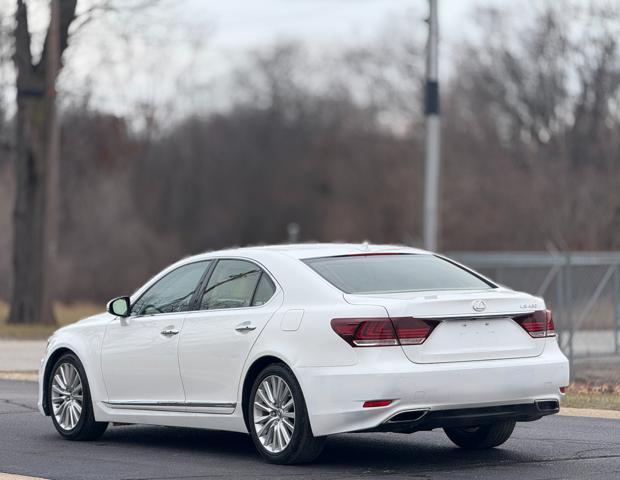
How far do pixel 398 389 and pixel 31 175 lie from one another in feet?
76.3

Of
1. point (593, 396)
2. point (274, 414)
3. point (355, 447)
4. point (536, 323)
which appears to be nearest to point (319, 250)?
point (274, 414)

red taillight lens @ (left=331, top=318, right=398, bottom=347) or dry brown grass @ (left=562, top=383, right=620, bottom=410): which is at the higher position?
red taillight lens @ (left=331, top=318, right=398, bottom=347)

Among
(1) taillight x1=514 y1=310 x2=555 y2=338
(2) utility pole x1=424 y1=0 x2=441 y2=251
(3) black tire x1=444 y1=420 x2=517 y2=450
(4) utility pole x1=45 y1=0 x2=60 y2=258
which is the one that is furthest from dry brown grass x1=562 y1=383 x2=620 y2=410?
(4) utility pole x1=45 y1=0 x2=60 y2=258

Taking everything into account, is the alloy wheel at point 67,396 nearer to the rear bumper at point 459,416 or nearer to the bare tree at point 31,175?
the rear bumper at point 459,416

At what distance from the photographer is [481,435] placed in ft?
33.7

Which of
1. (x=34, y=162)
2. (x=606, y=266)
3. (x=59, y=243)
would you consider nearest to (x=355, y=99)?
(x=59, y=243)

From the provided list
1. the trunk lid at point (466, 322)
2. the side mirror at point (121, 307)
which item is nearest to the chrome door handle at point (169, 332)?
the side mirror at point (121, 307)

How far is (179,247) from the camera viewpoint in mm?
80438

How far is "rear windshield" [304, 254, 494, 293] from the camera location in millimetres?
9531

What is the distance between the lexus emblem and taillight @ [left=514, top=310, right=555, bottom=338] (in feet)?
0.96

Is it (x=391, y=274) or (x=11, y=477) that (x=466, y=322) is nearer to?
(x=391, y=274)

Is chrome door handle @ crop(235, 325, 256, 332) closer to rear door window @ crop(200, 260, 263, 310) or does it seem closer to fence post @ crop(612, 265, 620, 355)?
rear door window @ crop(200, 260, 263, 310)

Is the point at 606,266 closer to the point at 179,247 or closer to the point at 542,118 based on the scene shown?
the point at 542,118

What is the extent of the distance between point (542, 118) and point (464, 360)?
2294 inches
